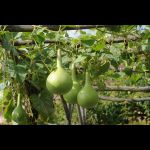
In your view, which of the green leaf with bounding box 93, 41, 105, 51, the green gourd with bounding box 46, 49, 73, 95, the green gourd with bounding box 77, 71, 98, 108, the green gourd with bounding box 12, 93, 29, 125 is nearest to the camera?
the green gourd with bounding box 46, 49, 73, 95

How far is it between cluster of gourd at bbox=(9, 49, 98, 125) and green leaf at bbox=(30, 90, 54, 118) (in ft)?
0.27

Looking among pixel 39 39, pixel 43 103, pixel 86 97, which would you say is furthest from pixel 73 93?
pixel 39 39

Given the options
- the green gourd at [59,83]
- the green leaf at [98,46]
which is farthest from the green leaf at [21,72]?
the green leaf at [98,46]

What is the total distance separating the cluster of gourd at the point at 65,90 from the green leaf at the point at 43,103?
8 cm

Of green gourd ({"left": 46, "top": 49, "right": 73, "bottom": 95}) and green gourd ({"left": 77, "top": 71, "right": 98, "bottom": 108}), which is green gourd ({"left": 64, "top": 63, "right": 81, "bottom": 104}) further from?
green gourd ({"left": 46, "top": 49, "right": 73, "bottom": 95})

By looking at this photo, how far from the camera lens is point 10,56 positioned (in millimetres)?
1844

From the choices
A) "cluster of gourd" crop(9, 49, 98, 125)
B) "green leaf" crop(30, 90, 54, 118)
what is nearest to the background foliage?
"green leaf" crop(30, 90, 54, 118)

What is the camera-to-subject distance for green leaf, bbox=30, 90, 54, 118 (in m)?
1.91

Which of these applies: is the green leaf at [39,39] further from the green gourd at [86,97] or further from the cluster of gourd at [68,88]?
the green gourd at [86,97]

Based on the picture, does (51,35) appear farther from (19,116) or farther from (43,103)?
(19,116)

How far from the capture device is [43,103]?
1916 millimetres

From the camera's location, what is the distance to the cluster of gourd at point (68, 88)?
5.02 feet
